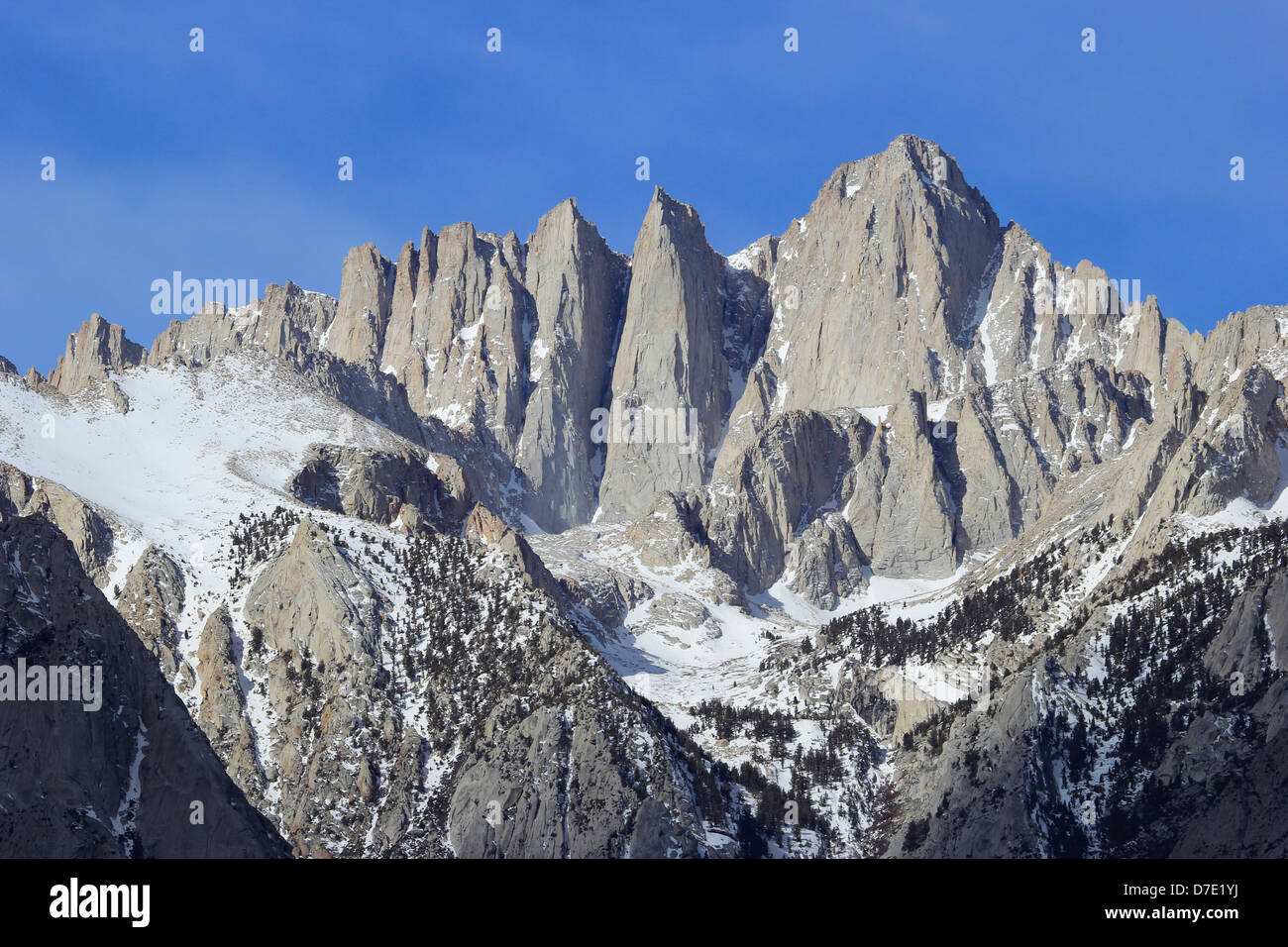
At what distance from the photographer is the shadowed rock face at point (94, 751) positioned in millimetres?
144000

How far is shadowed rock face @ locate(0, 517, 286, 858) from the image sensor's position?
144000mm

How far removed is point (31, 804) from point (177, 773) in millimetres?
15305

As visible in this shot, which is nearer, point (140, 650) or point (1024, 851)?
point (140, 650)

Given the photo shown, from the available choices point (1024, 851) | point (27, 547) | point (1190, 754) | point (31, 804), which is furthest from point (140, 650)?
point (1190, 754)

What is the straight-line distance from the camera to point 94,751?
5989 inches
